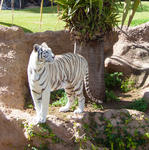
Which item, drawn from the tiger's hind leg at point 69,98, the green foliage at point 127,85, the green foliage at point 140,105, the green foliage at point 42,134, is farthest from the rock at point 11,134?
the green foliage at point 127,85

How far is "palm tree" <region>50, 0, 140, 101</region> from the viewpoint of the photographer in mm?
4793

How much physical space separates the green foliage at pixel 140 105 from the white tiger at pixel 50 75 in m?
1.28

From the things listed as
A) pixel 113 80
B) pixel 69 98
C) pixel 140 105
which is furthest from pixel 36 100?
pixel 113 80

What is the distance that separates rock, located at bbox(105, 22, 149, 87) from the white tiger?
2099 millimetres

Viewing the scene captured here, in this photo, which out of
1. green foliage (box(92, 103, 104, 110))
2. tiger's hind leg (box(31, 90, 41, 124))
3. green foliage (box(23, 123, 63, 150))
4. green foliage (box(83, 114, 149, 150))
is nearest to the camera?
tiger's hind leg (box(31, 90, 41, 124))

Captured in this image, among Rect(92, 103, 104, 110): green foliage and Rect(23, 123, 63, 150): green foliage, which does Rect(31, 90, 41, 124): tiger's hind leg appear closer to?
Rect(23, 123, 63, 150): green foliage

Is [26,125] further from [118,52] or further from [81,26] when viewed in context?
[118,52]

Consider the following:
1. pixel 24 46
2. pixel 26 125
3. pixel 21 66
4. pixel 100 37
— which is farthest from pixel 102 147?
pixel 24 46

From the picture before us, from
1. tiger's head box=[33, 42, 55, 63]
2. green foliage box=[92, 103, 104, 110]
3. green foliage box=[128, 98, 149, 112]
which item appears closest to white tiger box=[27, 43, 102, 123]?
tiger's head box=[33, 42, 55, 63]

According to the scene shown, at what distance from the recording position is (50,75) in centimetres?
401

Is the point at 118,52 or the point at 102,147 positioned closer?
the point at 102,147

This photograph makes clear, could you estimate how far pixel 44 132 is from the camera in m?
3.97

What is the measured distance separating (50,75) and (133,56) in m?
3.46

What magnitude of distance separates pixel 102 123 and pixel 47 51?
173 cm
